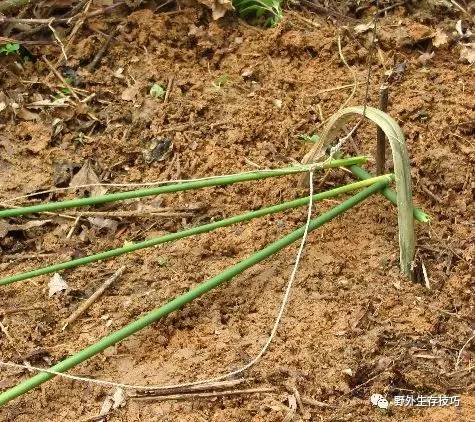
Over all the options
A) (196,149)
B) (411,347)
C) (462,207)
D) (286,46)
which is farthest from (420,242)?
(286,46)

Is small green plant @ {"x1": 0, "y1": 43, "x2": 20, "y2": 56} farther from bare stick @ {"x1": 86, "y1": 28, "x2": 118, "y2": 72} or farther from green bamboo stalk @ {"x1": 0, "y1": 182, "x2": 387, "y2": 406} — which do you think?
green bamboo stalk @ {"x1": 0, "y1": 182, "x2": 387, "y2": 406}

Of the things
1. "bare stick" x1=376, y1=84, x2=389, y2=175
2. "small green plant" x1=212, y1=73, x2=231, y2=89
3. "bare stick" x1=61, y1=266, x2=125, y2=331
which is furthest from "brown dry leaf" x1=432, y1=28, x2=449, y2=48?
"bare stick" x1=61, y1=266, x2=125, y2=331

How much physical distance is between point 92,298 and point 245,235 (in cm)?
54

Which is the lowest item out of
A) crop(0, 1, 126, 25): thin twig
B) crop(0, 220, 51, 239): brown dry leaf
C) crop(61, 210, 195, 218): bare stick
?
crop(0, 220, 51, 239): brown dry leaf

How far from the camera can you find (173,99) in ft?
9.26

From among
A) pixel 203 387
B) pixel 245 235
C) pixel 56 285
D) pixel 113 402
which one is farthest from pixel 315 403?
pixel 56 285

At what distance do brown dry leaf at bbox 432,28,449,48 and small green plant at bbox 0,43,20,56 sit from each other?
1.74m

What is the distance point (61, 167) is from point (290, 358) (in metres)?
1.20

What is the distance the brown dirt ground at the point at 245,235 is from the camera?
1960 millimetres

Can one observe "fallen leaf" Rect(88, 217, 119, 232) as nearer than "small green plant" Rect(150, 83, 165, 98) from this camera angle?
Yes

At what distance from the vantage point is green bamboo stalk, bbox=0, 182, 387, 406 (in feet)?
5.84

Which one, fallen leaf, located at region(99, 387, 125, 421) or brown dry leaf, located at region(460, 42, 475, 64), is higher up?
brown dry leaf, located at region(460, 42, 475, 64)

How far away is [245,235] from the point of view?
2344mm

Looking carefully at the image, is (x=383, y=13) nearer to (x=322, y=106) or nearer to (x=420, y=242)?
(x=322, y=106)
